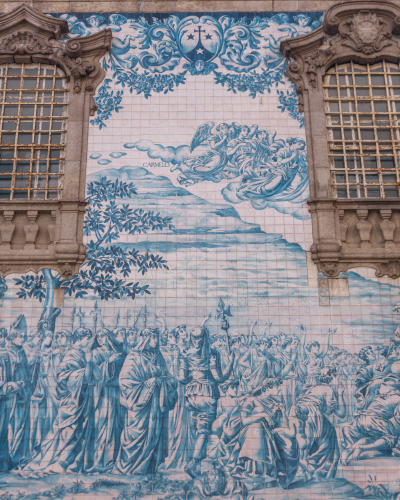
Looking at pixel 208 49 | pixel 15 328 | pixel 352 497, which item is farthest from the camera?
A: pixel 208 49

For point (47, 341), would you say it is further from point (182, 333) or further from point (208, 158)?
point (208, 158)

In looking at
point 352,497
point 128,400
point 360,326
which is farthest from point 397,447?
point 128,400

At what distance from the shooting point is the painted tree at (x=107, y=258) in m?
10.9

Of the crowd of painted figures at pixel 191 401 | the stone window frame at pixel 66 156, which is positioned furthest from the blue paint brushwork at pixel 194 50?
the crowd of painted figures at pixel 191 401

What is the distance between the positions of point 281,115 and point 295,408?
531cm

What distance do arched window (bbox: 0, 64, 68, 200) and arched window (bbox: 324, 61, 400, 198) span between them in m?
4.95

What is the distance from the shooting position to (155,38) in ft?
41.5

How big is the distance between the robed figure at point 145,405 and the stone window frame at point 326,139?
124 inches

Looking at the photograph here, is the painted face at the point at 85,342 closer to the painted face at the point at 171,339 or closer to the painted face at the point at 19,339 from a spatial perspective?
the painted face at the point at 19,339

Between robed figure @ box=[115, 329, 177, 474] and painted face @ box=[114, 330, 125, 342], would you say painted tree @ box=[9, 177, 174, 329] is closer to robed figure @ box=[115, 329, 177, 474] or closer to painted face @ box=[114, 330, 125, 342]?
painted face @ box=[114, 330, 125, 342]

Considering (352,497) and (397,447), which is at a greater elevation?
(397,447)

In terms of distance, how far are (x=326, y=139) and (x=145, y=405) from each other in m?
5.65

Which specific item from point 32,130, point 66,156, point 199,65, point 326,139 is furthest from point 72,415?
point 199,65

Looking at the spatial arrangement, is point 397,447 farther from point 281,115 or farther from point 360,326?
point 281,115
